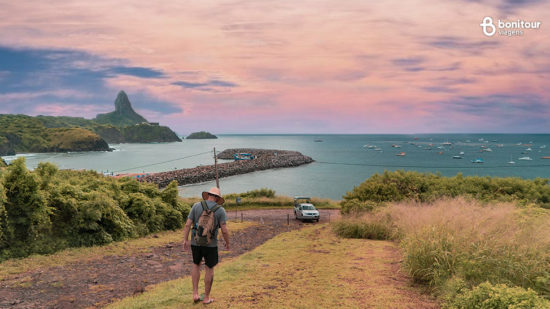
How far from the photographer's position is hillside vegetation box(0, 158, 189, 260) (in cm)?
1082

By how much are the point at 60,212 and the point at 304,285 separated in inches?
402

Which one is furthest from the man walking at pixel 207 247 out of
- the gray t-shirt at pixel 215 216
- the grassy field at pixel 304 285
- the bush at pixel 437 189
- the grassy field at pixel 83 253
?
the bush at pixel 437 189

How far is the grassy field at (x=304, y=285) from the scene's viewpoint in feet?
20.7

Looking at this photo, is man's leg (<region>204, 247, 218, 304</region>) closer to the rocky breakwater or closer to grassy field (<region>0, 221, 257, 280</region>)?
grassy field (<region>0, 221, 257, 280</region>)

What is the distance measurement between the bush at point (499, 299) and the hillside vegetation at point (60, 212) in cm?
1231

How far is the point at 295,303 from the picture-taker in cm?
624

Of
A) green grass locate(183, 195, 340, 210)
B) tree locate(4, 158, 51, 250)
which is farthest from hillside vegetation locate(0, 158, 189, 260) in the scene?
green grass locate(183, 195, 340, 210)

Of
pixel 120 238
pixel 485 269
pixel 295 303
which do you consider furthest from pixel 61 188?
pixel 485 269

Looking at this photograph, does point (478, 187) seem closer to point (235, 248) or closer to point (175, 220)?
point (235, 248)

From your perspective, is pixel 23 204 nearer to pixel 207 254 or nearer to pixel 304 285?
pixel 207 254

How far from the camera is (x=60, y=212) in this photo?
12461mm

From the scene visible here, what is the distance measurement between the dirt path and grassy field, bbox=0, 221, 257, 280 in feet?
1.57

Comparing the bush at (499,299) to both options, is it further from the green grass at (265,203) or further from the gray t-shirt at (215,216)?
the green grass at (265,203)

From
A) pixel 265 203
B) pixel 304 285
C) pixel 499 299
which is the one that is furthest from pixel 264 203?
pixel 499 299
